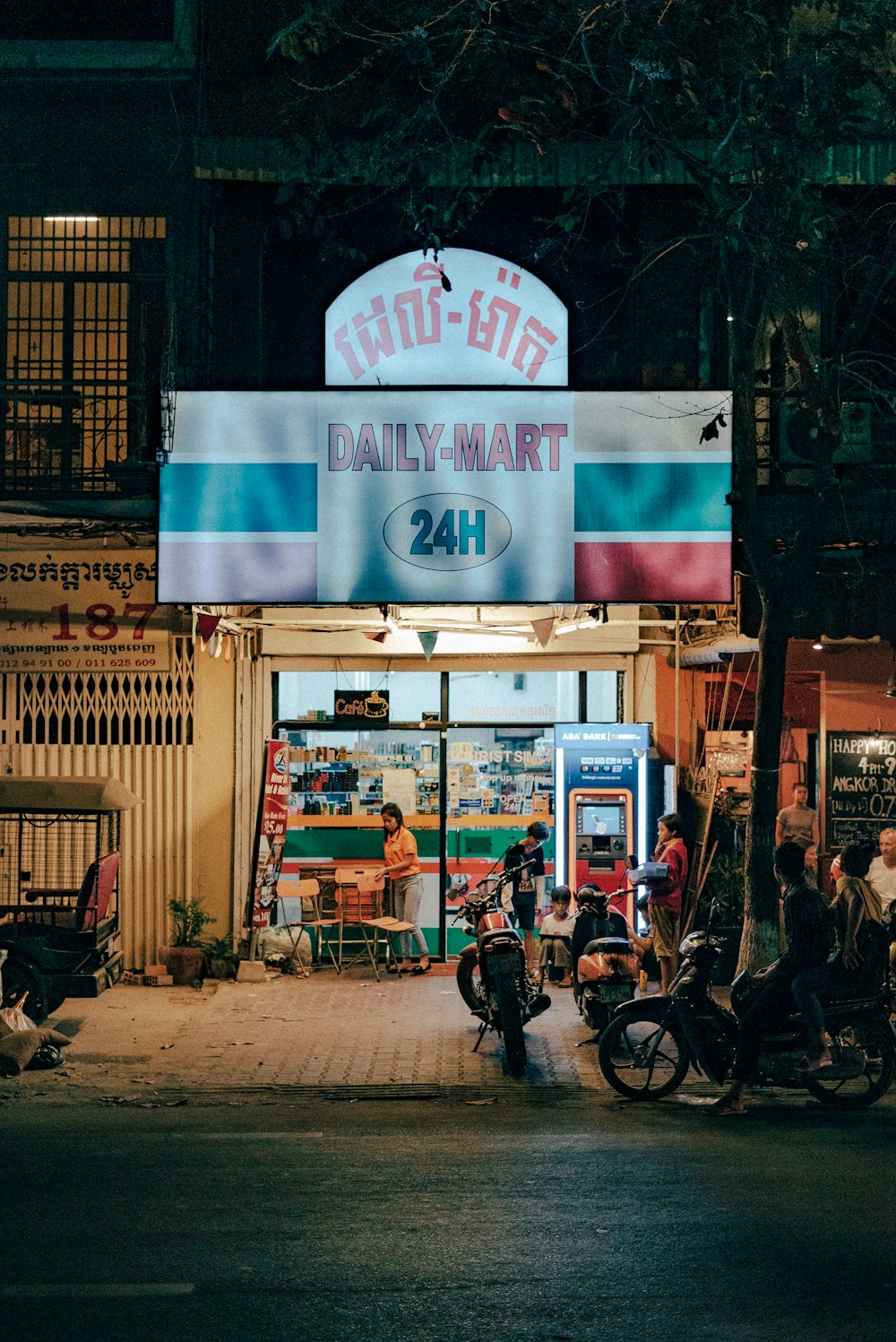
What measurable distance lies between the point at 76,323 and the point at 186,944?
23.0ft

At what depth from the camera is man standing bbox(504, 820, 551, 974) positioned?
12023mm

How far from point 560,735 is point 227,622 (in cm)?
368

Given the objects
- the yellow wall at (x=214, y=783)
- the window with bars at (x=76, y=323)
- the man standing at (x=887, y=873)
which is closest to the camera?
the man standing at (x=887, y=873)

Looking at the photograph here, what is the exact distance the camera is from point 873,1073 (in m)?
9.24

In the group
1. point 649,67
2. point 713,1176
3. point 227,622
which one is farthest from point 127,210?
point 713,1176

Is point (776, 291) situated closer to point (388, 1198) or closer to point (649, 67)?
point (649, 67)

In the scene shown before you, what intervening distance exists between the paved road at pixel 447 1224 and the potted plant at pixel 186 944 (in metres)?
4.73

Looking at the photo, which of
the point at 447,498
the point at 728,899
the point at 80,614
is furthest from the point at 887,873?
the point at 80,614

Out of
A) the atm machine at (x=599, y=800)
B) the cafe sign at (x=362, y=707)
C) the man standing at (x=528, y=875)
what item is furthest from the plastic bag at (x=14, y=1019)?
the atm machine at (x=599, y=800)

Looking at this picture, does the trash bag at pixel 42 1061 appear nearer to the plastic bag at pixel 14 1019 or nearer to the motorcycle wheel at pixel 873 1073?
the plastic bag at pixel 14 1019

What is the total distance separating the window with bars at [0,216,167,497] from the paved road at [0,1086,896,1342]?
806 centimetres

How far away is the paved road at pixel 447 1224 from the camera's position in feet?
17.9

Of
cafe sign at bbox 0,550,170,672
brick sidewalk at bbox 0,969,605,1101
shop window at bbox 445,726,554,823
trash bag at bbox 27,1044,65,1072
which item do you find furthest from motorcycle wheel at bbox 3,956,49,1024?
shop window at bbox 445,726,554,823

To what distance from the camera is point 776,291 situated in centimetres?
1171
